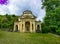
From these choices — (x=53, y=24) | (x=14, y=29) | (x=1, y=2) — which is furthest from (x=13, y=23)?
(x=1, y=2)

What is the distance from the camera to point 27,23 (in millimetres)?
63812

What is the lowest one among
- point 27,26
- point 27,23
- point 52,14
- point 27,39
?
point 27,26

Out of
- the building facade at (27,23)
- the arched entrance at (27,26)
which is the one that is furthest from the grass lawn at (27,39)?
the arched entrance at (27,26)

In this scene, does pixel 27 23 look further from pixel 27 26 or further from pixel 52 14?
pixel 52 14

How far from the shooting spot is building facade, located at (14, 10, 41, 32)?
200 feet

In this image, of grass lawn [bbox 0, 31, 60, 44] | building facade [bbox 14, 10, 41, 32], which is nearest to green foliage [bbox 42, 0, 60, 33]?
grass lawn [bbox 0, 31, 60, 44]

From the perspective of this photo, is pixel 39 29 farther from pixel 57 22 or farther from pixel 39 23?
pixel 57 22

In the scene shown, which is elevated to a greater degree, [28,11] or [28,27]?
[28,11]

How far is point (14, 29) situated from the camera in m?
63.0

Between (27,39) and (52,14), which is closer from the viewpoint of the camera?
(27,39)

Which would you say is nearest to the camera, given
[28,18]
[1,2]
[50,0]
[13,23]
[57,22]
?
[1,2]

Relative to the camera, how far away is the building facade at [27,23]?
61.1 metres

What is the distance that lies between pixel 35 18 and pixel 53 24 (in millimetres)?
21642

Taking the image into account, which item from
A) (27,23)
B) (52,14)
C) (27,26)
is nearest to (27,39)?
(52,14)
